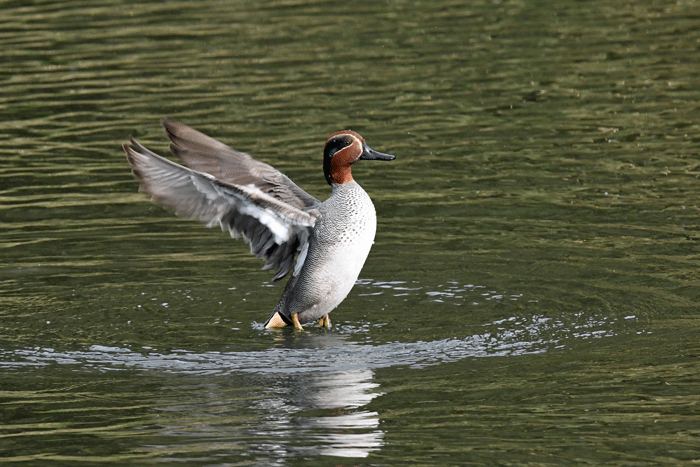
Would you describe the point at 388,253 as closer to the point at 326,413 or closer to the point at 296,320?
the point at 296,320

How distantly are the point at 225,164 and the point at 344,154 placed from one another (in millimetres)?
1147

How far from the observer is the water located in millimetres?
6863

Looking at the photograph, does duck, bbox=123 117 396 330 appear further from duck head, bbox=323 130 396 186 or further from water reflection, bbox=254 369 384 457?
water reflection, bbox=254 369 384 457

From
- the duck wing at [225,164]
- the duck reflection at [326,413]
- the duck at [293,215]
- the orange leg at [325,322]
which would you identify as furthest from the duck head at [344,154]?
the duck reflection at [326,413]

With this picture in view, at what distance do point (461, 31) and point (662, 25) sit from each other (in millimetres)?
3470

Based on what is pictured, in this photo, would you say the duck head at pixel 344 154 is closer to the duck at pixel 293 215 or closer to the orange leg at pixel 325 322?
the duck at pixel 293 215

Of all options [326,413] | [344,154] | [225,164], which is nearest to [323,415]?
[326,413]

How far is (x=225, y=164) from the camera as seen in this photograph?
976 cm

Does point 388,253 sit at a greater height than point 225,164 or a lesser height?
lesser

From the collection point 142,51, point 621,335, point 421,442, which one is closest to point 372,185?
point 621,335

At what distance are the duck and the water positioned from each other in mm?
352

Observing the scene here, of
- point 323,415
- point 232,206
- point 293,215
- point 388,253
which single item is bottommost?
point 323,415

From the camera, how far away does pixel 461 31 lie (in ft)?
66.2

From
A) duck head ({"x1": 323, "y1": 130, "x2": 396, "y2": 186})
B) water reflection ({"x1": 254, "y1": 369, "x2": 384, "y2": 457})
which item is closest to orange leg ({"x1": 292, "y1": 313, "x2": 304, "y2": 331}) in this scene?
duck head ({"x1": 323, "y1": 130, "x2": 396, "y2": 186})
